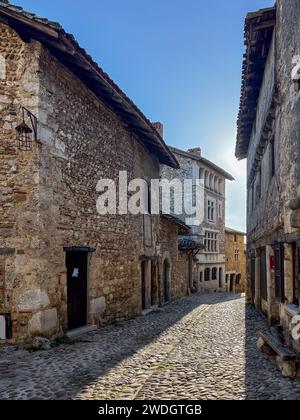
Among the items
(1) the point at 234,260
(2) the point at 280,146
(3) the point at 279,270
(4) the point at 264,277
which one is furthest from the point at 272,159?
(1) the point at 234,260

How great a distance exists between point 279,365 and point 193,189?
18.7 metres

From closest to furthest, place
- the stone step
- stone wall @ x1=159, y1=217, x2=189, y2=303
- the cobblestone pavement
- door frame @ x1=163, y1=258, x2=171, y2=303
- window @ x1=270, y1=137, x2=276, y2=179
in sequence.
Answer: the cobblestone pavement, the stone step, window @ x1=270, y1=137, x2=276, y2=179, stone wall @ x1=159, y1=217, x2=189, y2=303, door frame @ x1=163, y1=258, x2=171, y2=303

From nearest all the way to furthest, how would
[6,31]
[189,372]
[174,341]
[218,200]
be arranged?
[189,372]
[6,31]
[174,341]
[218,200]

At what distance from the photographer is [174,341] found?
7.72 metres

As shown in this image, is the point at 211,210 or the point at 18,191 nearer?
the point at 18,191

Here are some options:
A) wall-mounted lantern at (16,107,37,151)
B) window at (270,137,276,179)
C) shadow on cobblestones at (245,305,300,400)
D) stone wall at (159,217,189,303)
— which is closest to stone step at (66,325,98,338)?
shadow on cobblestones at (245,305,300,400)

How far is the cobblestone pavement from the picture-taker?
457 centimetres

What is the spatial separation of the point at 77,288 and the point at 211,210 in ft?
62.8

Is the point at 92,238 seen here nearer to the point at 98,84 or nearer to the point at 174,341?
the point at 174,341

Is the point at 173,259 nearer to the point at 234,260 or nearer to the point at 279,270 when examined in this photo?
the point at 279,270

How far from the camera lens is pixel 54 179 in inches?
291

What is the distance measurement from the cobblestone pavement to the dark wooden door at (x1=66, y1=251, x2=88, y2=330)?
20.9 inches

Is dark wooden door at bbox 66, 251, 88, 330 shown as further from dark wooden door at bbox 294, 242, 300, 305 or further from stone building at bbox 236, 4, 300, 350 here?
dark wooden door at bbox 294, 242, 300, 305
